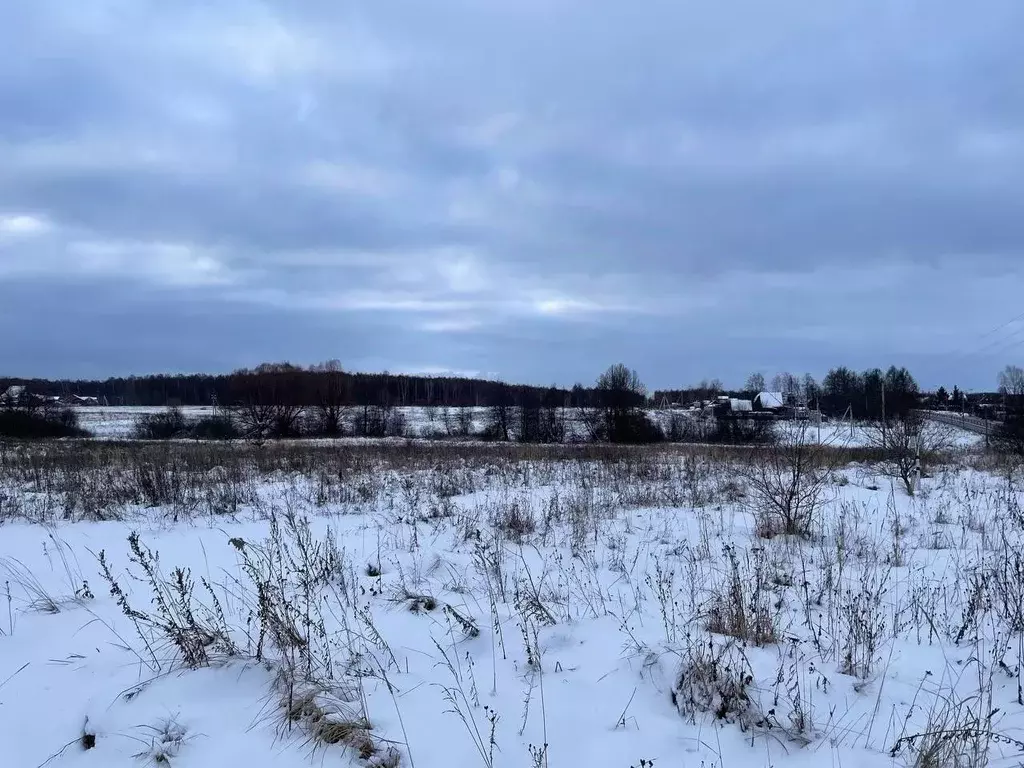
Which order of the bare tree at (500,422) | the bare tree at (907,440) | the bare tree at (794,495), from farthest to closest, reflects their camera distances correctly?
1. the bare tree at (500,422)
2. the bare tree at (907,440)
3. the bare tree at (794,495)

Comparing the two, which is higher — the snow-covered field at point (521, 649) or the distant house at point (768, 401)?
the distant house at point (768, 401)

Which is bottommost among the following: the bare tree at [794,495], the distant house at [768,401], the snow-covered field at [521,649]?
the snow-covered field at [521,649]

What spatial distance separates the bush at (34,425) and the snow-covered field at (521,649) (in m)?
39.2

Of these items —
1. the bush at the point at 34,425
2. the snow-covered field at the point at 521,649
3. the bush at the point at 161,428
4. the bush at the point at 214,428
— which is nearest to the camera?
the snow-covered field at the point at 521,649

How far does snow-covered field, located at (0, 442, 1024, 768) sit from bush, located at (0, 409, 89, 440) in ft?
129

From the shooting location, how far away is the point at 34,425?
39.9 meters

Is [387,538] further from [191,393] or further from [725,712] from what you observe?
[191,393]

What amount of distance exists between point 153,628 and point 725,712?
4011 mm

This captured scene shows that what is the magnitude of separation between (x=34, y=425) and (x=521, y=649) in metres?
47.4

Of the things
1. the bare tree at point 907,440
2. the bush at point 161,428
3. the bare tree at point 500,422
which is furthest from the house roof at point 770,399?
the bare tree at point 907,440

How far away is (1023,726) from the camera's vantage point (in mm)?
3154

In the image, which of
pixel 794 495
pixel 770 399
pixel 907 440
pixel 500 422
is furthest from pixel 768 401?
pixel 794 495

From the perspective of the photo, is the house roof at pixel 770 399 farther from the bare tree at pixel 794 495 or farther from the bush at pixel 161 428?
the bare tree at pixel 794 495

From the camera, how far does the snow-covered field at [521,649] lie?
320 centimetres
